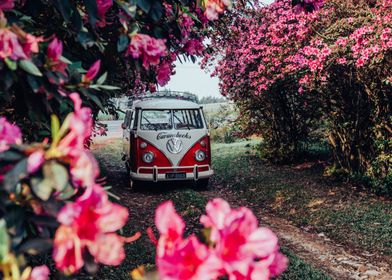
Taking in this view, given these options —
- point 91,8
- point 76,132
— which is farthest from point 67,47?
point 76,132

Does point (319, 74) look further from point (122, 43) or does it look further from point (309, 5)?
point (122, 43)

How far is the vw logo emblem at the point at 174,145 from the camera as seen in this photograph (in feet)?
26.2

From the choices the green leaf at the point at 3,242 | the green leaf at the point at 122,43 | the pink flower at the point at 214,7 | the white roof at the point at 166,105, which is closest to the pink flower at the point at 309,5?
the pink flower at the point at 214,7

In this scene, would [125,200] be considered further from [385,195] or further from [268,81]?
[385,195]

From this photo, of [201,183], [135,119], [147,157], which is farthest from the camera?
[201,183]

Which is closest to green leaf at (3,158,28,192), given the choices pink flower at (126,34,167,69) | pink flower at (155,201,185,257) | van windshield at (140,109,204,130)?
pink flower at (155,201,185,257)

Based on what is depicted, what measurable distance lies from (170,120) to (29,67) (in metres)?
7.01

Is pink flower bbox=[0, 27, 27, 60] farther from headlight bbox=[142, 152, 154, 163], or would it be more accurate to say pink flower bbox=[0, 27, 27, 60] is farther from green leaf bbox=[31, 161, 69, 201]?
headlight bbox=[142, 152, 154, 163]

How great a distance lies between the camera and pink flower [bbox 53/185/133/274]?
0.90 metres

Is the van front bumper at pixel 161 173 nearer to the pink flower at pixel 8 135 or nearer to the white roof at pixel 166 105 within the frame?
the white roof at pixel 166 105

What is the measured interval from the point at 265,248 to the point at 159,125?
7.37 metres

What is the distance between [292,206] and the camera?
720 centimetres

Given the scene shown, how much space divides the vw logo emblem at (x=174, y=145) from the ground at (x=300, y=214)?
0.72 metres

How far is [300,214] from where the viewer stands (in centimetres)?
676
